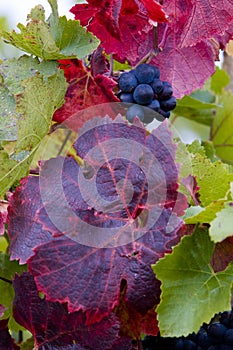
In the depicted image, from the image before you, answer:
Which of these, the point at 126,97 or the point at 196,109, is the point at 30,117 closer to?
the point at 126,97

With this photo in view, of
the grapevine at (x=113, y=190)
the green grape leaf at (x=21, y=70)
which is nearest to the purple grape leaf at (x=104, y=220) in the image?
the grapevine at (x=113, y=190)

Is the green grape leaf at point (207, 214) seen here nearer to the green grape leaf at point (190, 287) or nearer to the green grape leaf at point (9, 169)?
the green grape leaf at point (190, 287)

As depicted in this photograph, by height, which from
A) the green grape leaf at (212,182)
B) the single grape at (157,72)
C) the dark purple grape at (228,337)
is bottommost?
the dark purple grape at (228,337)

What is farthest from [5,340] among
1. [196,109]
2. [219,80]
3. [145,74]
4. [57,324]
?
[219,80]

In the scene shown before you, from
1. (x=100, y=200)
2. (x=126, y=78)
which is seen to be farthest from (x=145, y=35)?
(x=100, y=200)

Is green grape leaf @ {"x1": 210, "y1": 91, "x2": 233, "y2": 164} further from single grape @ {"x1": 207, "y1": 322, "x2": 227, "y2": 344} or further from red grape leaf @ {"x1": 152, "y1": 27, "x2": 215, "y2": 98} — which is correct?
single grape @ {"x1": 207, "y1": 322, "x2": 227, "y2": 344}

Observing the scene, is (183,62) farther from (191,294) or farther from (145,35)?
(191,294)

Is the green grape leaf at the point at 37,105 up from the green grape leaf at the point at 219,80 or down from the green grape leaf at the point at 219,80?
up
